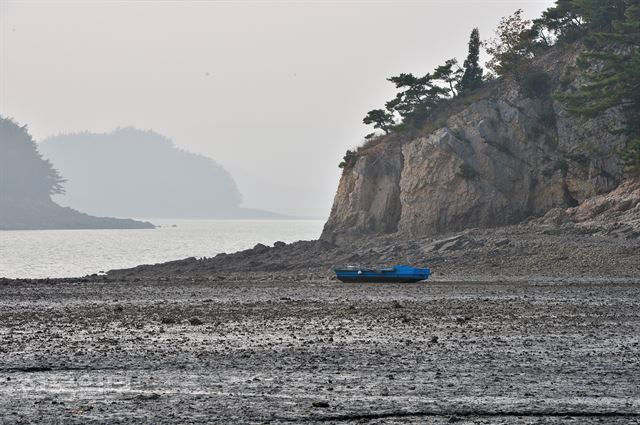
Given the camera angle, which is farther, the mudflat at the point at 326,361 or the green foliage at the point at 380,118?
the green foliage at the point at 380,118

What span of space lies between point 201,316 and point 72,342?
6.28 metres

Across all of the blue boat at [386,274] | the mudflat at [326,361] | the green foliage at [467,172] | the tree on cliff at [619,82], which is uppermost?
the tree on cliff at [619,82]

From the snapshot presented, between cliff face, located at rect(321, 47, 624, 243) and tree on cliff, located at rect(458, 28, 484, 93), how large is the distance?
10.1ft

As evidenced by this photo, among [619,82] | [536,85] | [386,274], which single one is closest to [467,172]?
[536,85]

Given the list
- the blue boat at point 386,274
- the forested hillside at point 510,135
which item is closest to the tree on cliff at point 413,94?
the forested hillside at point 510,135

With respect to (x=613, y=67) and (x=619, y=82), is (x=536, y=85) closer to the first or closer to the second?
(x=613, y=67)

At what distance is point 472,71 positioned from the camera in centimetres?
7550

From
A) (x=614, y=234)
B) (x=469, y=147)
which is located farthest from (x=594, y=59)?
(x=614, y=234)

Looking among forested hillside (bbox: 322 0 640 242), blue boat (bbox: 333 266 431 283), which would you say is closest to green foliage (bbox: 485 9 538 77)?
forested hillside (bbox: 322 0 640 242)

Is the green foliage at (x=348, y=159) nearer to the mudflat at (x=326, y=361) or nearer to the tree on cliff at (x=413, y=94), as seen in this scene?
the tree on cliff at (x=413, y=94)

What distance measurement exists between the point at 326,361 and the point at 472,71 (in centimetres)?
6101

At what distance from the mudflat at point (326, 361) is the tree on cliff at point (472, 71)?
4520 cm

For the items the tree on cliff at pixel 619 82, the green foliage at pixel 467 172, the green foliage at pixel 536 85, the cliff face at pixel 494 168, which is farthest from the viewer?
the green foliage at pixel 536 85

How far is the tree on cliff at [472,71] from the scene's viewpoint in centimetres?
7506
